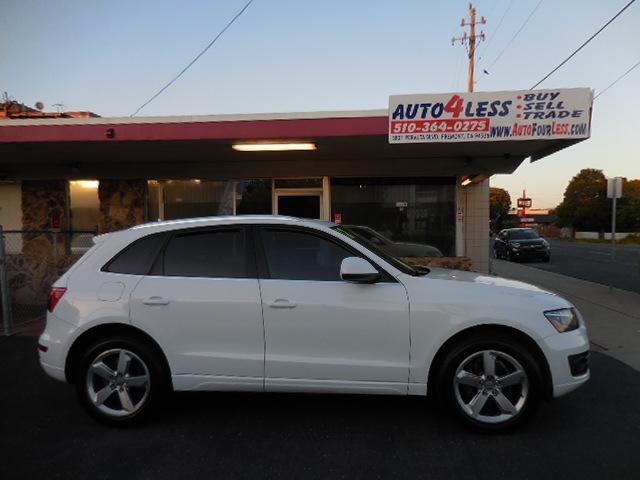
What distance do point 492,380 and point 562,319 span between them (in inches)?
28.9

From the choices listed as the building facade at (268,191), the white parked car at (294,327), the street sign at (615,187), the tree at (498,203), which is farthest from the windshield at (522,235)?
→ the tree at (498,203)

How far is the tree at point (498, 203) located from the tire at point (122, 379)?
5881 centimetres

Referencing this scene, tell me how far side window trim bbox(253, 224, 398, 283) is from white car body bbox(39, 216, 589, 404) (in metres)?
0.04

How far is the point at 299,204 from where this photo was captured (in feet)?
36.2

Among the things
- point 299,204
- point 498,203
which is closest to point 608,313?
point 299,204

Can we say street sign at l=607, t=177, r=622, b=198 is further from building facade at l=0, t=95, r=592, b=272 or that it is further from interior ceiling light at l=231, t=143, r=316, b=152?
interior ceiling light at l=231, t=143, r=316, b=152

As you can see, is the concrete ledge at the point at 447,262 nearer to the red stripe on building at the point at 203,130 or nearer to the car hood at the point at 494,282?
the red stripe on building at the point at 203,130

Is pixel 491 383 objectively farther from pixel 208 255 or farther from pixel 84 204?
pixel 84 204

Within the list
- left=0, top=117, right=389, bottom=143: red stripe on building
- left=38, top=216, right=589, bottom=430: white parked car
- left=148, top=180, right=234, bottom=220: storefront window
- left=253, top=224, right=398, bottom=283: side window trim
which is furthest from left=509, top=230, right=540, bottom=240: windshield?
left=253, top=224, right=398, bottom=283: side window trim

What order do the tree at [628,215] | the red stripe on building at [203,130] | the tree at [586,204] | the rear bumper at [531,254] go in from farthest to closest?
the tree at [586,204]
the tree at [628,215]
the rear bumper at [531,254]
the red stripe on building at [203,130]

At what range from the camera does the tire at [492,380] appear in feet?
11.9

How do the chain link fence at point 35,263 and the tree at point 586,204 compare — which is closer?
the chain link fence at point 35,263

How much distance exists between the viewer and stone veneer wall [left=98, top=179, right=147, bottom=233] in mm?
10812

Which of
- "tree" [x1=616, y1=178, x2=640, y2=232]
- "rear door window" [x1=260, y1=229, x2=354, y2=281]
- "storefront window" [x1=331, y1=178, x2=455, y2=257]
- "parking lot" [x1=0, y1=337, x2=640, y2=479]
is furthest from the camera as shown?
"tree" [x1=616, y1=178, x2=640, y2=232]
